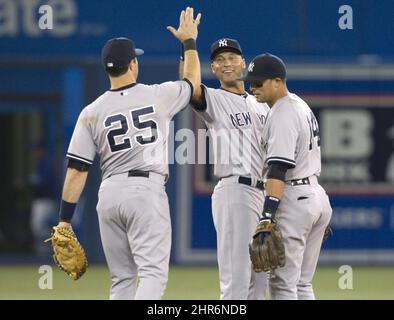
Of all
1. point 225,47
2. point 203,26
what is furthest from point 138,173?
point 203,26

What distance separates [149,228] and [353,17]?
679 cm

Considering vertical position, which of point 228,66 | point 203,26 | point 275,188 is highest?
point 203,26

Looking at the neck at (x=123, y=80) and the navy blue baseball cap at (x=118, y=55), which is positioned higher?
the navy blue baseball cap at (x=118, y=55)

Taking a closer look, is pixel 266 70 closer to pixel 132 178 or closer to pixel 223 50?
pixel 223 50

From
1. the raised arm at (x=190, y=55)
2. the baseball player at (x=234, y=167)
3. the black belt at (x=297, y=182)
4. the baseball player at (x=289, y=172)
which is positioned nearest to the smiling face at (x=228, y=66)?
the baseball player at (x=234, y=167)

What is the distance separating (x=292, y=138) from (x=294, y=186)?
1.08ft

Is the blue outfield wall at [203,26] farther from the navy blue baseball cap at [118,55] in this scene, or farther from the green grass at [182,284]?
the navy blue baseball cap at [118,55]

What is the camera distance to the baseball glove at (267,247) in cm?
683

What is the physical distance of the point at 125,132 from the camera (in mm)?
7105

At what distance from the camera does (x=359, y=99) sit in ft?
44.0

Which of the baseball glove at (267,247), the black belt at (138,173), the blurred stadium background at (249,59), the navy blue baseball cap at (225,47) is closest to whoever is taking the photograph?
the baseball glove at (267,247)

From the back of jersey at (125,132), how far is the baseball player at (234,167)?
489 mm
